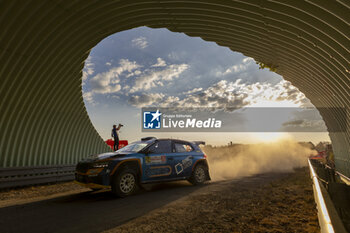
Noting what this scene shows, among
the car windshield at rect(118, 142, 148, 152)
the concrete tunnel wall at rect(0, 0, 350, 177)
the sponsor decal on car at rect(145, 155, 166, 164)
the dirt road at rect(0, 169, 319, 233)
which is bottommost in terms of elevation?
the dirt road at rect(0, 169, 319, 233)

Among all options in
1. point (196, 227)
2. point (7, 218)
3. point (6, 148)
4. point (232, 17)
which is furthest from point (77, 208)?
point (232, 17)

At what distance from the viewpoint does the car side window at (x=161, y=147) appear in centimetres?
867

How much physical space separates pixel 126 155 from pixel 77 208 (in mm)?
2159

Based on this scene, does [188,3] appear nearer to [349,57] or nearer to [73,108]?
[349,57]

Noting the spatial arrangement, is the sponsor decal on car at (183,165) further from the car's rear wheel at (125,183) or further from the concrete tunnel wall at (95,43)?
the concrete tunnel wall at (95,43)

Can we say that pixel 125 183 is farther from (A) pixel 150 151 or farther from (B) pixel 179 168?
(B) pixel 179 168

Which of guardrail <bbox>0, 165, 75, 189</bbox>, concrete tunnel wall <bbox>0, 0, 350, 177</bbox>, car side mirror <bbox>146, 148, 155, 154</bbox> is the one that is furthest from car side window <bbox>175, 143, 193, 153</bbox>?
guardrail <bbox>0, 165, 75, 189</bbox>

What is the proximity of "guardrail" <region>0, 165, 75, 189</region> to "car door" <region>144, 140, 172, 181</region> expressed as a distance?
18.6ft

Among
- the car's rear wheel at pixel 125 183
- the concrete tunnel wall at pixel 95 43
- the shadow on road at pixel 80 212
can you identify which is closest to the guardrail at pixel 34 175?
the concrete tunnel wall at pixel 95 43

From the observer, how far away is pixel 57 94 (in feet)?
38.6

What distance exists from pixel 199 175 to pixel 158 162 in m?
2.07

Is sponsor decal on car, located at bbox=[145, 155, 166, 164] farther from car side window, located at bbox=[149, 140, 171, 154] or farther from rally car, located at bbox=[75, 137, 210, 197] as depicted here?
car side window, located at bbox=[149, 140, 171, 154]

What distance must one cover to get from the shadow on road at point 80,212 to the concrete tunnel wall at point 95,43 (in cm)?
463

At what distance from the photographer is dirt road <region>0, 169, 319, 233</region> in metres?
4.67
